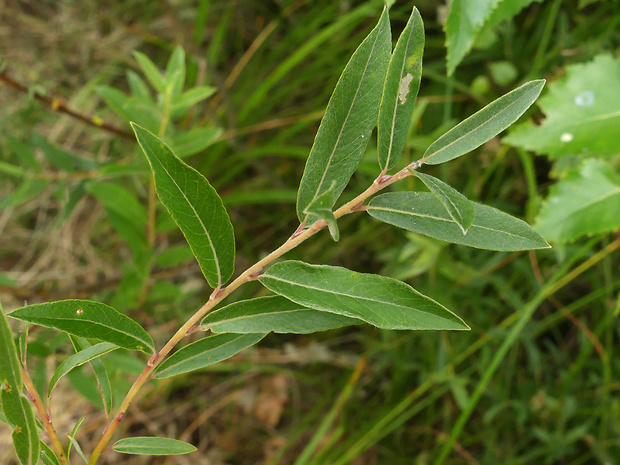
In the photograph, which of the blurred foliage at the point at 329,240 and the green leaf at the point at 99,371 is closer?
the green leaf at the point at 99,371

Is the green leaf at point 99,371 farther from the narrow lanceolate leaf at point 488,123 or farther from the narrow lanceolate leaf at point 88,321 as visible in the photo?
the narrow lanceolate leaf at point 488,123

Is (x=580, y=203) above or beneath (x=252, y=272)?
beneath

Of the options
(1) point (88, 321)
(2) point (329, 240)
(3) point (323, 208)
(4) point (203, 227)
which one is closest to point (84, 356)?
(1) point (88, 321)

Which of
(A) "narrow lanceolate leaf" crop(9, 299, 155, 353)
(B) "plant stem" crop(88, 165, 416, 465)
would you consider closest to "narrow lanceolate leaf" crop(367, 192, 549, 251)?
(B) "plant stem" crop(88, 165, 416, 465)

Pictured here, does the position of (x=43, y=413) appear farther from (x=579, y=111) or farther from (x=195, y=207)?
(x=579, y=111)

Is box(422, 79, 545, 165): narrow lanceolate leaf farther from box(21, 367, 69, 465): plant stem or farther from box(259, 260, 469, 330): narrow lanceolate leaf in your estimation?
box(21, 367, 69, 465): plant stem

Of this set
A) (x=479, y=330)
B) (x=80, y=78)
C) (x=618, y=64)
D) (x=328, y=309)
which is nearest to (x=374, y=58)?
(x=328, y=309)

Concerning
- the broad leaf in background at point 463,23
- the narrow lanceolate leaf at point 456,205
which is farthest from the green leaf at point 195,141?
the narrow lanceolate leaf at point 456,205
